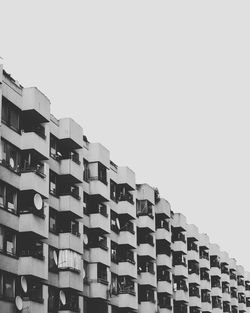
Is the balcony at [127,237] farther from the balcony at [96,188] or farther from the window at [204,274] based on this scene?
the window at [204,274]

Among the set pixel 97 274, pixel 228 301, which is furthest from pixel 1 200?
pixel 228 301

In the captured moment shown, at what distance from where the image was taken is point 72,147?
55750 millimetres

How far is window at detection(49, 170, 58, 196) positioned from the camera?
5278 cm

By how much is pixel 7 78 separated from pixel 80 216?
505 inches

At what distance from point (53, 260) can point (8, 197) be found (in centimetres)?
736

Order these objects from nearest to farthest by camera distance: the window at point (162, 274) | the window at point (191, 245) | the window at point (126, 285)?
1. the window at point (126, 285)
2. the window at point (162, 274)
3. the window at point (191, 245)

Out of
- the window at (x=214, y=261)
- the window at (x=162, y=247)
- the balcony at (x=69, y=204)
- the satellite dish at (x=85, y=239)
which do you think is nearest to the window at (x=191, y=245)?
the window at (x=214, y=261)

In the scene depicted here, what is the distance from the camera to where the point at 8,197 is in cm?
4641

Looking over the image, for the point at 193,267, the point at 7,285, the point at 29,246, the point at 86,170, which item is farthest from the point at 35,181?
the point at 193,267

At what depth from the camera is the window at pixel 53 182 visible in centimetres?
5278

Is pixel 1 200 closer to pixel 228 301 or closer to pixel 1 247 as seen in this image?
pixel 1 247

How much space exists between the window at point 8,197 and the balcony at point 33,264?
3.13 meters

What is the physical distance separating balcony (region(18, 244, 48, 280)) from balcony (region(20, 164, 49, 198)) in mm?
4179

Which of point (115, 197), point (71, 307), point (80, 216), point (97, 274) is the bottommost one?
point (71, 307)
